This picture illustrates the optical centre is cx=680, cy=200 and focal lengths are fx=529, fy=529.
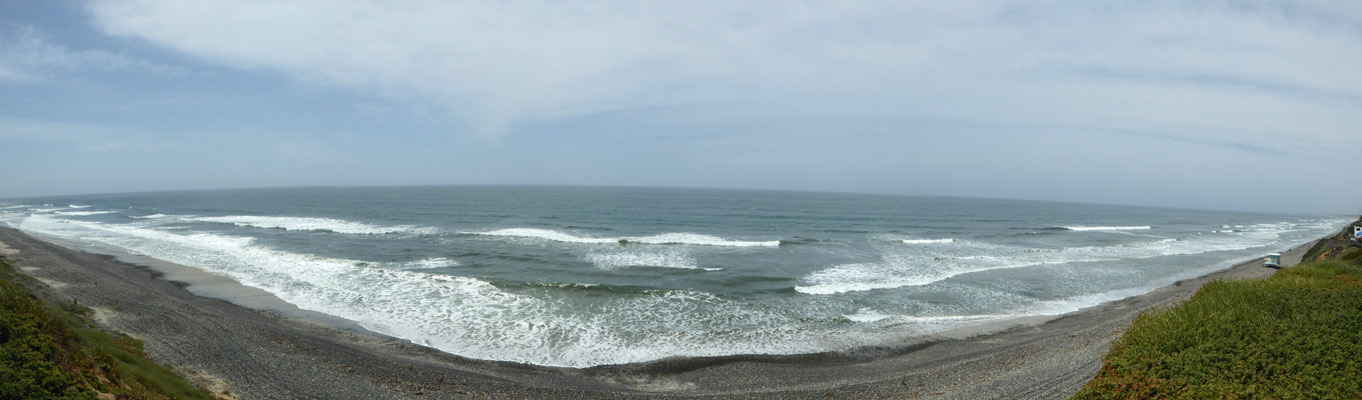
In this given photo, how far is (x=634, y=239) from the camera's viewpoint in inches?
1462

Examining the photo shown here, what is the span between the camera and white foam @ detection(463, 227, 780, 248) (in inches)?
1396

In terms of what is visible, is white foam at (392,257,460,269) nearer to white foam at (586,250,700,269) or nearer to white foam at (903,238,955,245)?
white foam at (586,250,700,269)

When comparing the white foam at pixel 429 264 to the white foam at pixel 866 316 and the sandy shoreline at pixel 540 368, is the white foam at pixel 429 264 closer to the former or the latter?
the sandy shoreline at pixel 540 368

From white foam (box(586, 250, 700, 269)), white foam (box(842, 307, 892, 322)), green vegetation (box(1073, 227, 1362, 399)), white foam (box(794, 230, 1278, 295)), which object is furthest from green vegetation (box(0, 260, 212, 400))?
white foam (box(794, 230, 1278, 295))

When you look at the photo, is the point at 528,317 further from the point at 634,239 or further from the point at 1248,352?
the point at 634,239

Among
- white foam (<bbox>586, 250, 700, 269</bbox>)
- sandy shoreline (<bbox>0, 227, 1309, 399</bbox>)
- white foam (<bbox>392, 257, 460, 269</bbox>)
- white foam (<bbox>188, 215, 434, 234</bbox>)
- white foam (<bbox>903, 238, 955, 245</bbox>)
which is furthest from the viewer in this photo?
white foam (<bbox>188, 215, 434, 234</bbox>)

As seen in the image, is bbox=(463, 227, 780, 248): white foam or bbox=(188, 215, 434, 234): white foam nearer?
bbox=(463, 227, 780, 248): white foam

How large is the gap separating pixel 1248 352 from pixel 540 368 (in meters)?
13.1

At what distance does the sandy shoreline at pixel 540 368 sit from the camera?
10828 millimetres

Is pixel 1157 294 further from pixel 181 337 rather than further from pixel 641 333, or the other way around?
pixel 181 337

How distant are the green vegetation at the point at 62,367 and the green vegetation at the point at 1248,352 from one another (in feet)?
45.9

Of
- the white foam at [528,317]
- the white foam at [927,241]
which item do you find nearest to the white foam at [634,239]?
the white foam at [927,241]

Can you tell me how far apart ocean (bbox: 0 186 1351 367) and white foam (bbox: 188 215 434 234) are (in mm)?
436

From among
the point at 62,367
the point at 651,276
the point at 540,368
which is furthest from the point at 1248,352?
the point at 651,276
